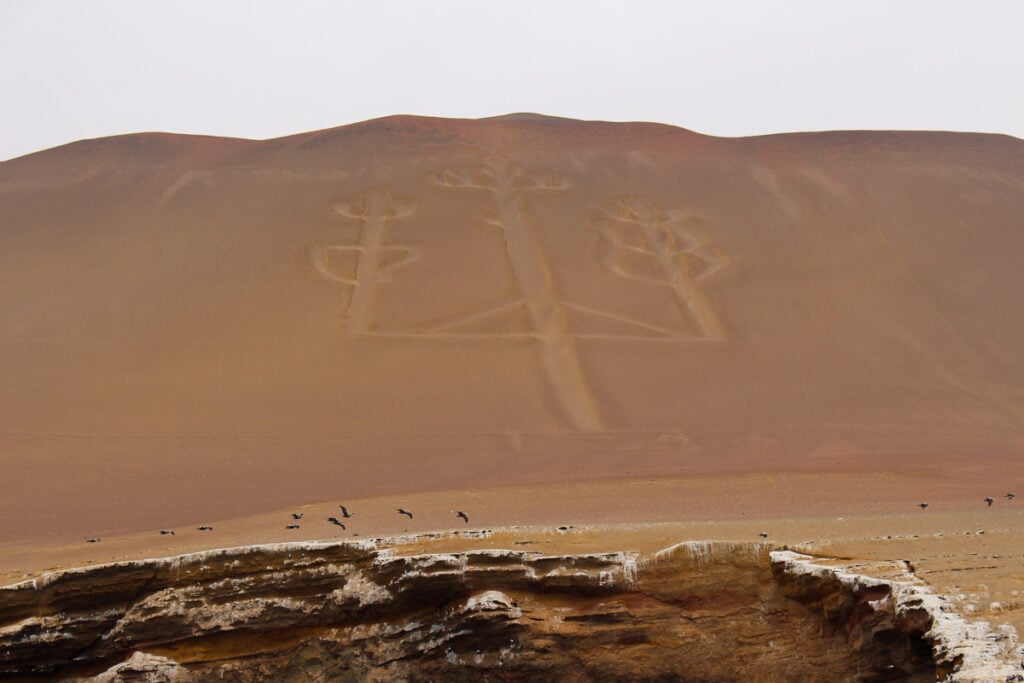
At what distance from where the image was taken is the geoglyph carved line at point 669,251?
81.1ft

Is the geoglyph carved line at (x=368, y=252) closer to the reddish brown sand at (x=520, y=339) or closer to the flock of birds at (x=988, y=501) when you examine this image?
the reddish brown sand at (x=520, y=339)

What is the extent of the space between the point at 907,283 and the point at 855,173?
7.32 meters

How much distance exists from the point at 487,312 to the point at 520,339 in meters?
1.53

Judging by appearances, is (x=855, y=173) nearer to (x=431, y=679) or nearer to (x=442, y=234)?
(x=442, y=234)

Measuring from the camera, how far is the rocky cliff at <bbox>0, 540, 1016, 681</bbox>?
8.39 meters

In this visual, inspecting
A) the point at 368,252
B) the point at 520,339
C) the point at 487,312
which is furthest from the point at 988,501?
the point at 368,252

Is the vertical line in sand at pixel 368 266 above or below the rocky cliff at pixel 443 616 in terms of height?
above

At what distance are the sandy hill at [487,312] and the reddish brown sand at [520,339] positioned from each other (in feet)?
0.32

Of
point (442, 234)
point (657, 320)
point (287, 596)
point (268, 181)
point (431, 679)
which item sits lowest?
point (431, 679)

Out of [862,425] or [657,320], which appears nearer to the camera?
[862,425]

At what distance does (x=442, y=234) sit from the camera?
91.0 ft

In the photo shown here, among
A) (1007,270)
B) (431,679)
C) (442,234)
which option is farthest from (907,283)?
(431,679)

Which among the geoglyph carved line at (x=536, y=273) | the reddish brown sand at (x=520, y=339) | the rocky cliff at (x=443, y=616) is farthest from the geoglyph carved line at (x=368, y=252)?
the rocky cliff at (x=443, y=616)

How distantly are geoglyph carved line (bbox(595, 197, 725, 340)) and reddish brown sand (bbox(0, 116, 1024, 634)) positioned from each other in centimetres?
11
